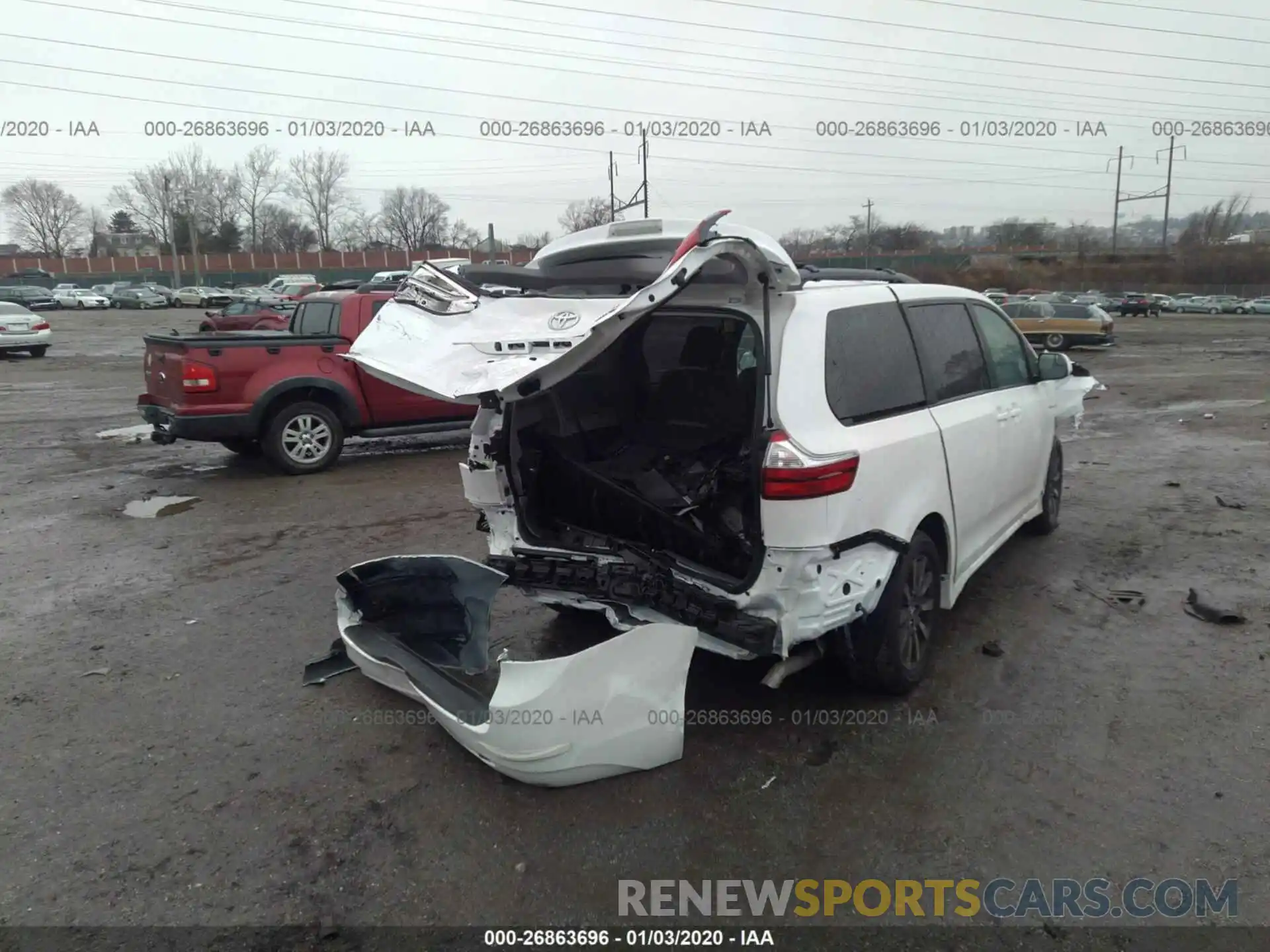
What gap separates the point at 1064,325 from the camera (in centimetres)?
2547

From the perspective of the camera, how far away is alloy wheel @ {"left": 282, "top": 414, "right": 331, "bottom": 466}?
8750mm

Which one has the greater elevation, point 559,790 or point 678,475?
point 678,475

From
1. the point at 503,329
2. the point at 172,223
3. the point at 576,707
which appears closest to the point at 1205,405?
the point at 503,329

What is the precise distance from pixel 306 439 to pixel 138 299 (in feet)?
180

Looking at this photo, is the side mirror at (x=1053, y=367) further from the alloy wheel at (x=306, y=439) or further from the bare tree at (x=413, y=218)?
the bare tree at (x=413, y=218)

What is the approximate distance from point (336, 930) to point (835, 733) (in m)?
2.09

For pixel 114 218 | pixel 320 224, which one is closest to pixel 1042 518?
pixel 320 224

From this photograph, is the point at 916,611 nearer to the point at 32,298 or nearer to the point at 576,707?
the point at 576,707

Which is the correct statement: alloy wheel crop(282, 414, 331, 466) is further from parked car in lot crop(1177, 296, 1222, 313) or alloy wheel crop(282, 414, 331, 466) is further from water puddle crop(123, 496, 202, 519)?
parked car in lot crop(1177, 296, 1222, 313)

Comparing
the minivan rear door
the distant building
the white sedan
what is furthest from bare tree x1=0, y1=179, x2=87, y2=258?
the minivan rear door

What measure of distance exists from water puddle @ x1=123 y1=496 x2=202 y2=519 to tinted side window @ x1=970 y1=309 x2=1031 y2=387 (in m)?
6.79

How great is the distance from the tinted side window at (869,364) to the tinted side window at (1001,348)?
44.8 inches

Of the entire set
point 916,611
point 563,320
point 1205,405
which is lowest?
point 1205,405

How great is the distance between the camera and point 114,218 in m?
95.4
